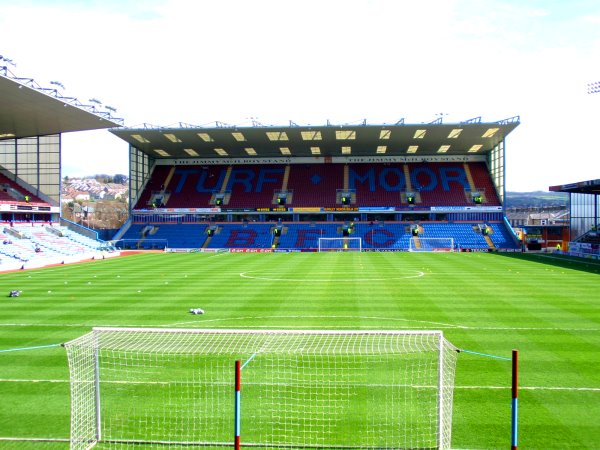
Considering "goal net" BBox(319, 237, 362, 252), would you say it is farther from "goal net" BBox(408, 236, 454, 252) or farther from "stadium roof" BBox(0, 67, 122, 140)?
"stadium roof" BBox(0, 67, 122, 140)

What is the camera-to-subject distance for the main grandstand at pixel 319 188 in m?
54.9

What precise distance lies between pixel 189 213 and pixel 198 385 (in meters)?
53.4

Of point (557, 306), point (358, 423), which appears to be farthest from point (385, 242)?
point (358, 423)

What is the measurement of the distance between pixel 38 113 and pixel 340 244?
32399mm

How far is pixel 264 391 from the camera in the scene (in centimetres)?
979

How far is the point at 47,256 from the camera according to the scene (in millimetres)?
41000

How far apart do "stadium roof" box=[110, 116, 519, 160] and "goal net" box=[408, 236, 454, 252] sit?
11.4 m

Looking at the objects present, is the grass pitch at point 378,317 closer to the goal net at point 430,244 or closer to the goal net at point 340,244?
the goal net at point 430,244

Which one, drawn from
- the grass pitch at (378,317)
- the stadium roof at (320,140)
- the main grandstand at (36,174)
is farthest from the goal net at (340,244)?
the main grandstand at (36,174)

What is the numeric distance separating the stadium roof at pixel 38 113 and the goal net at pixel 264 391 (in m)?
25.9

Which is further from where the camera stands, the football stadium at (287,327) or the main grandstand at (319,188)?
the main grandstand at (319,188)

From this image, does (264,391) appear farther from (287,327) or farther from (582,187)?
(582,187)

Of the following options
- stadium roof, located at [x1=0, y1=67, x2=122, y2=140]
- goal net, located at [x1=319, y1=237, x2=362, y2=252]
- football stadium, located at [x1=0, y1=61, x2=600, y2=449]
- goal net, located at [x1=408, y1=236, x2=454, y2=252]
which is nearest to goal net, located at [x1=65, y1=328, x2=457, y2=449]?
football stadium, located at [x1=0, y1=61, x2=600, y2=449]

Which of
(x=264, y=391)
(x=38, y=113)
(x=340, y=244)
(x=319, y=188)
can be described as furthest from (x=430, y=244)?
(x=264, y=391)
